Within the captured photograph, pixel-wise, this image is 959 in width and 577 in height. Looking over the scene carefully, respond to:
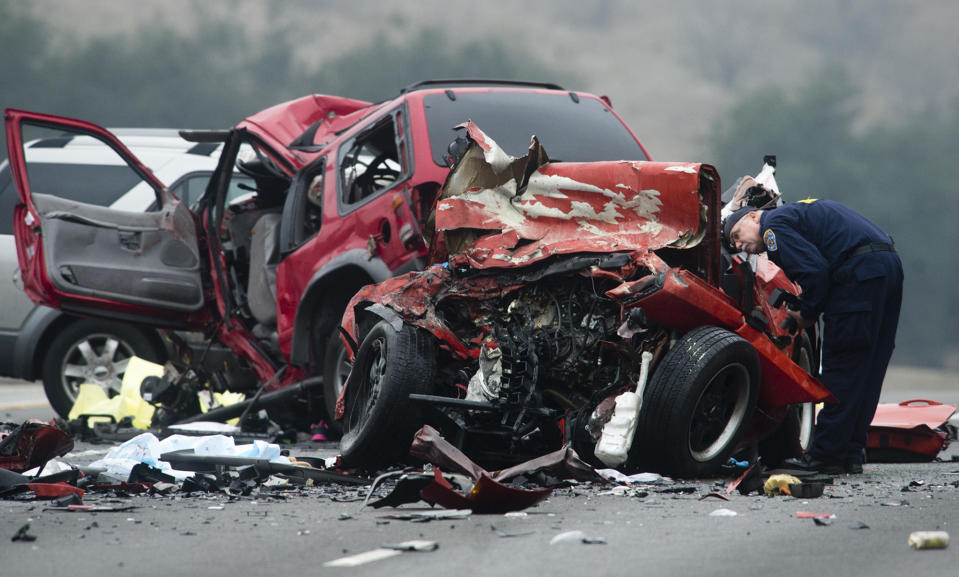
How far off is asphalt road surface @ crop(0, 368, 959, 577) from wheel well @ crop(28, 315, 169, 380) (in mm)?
4922

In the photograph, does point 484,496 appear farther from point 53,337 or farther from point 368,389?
point 53,337

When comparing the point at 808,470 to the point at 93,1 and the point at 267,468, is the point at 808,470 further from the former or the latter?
the point at 93,1

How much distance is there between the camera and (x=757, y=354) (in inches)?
238

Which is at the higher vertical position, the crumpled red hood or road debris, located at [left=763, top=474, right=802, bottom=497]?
the crumpled red hood

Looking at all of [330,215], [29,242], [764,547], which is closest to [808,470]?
[764,547]

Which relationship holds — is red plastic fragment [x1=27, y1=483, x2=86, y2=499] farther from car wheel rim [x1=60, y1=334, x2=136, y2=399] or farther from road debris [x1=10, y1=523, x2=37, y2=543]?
car wheel rim [x1=60, y1=334, x2=136, y2=399]

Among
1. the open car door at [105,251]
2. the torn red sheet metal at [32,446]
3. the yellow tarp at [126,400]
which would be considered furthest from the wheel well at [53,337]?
the torn red sheet metal at [32,446]

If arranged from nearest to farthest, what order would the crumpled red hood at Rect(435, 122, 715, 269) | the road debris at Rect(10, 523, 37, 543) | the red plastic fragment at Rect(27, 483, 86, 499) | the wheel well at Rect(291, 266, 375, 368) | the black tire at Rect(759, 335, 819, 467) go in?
the road debris at Rect(10, 523, 37, 543), the red plastic fragment at Rect(27, 483, 86, 499), the crumpled red hood at Rect(435, 122, 715, 269), the black tire at Rect(759, 335, 819, 467), the wheel well at Rect(291, 266, 375, 368)

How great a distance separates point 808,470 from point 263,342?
175 inches

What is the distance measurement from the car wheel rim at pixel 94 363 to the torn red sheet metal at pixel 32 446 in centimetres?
377

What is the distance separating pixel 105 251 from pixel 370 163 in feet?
7.76

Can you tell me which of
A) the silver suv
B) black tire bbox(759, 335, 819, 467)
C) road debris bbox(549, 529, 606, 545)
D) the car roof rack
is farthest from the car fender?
road debris bbox(549, 529, 606, 545)

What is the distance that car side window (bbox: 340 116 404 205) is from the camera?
8305 millimetres

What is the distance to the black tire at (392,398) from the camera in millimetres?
6254
